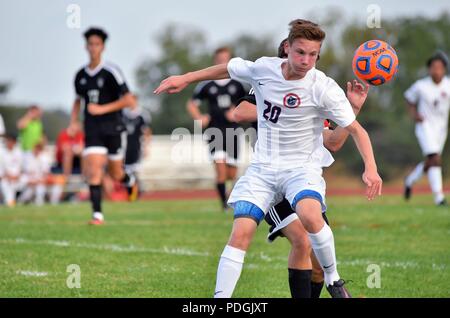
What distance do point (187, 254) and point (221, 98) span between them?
260 inches

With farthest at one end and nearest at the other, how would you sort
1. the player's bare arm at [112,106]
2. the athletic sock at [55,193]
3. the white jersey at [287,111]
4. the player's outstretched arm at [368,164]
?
the athletic sock at [55,193] < the player's bare arm at [112,106] < the white jersey at [287,111] < the player's outstretched arm at [368,164]

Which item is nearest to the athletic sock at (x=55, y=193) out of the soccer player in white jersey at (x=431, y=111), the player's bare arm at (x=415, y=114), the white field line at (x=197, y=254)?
the soccer player in white jersey at (x=431, y=111)

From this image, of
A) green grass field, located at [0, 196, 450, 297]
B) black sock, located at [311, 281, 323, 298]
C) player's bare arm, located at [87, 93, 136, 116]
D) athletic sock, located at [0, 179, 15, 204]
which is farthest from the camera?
athletic sock, located at [0, 179, 15, 204]

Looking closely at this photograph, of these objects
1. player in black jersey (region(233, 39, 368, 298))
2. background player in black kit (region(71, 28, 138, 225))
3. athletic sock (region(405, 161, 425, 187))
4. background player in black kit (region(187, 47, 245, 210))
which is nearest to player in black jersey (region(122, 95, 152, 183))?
background player in black kit (region(187, 47, 245, 210))

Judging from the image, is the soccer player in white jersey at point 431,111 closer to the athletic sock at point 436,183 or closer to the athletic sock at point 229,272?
the athletic sock at point 436,183

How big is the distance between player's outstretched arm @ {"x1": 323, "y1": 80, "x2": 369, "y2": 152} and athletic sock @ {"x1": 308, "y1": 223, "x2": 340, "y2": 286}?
80cm

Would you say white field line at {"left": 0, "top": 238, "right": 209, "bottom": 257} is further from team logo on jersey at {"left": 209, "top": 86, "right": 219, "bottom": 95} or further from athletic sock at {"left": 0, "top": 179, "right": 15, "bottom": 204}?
athletic sock at {"left": 0, "top": 179, "right": 15, "bottom": 204}

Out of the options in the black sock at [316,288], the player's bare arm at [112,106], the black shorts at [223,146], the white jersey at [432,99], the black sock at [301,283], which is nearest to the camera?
the black sock at [301,283]

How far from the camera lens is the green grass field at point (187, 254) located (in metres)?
7.18

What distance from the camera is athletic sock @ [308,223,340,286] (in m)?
5.69

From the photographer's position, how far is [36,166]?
73.5 ft

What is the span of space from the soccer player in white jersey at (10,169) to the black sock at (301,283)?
15665mm
